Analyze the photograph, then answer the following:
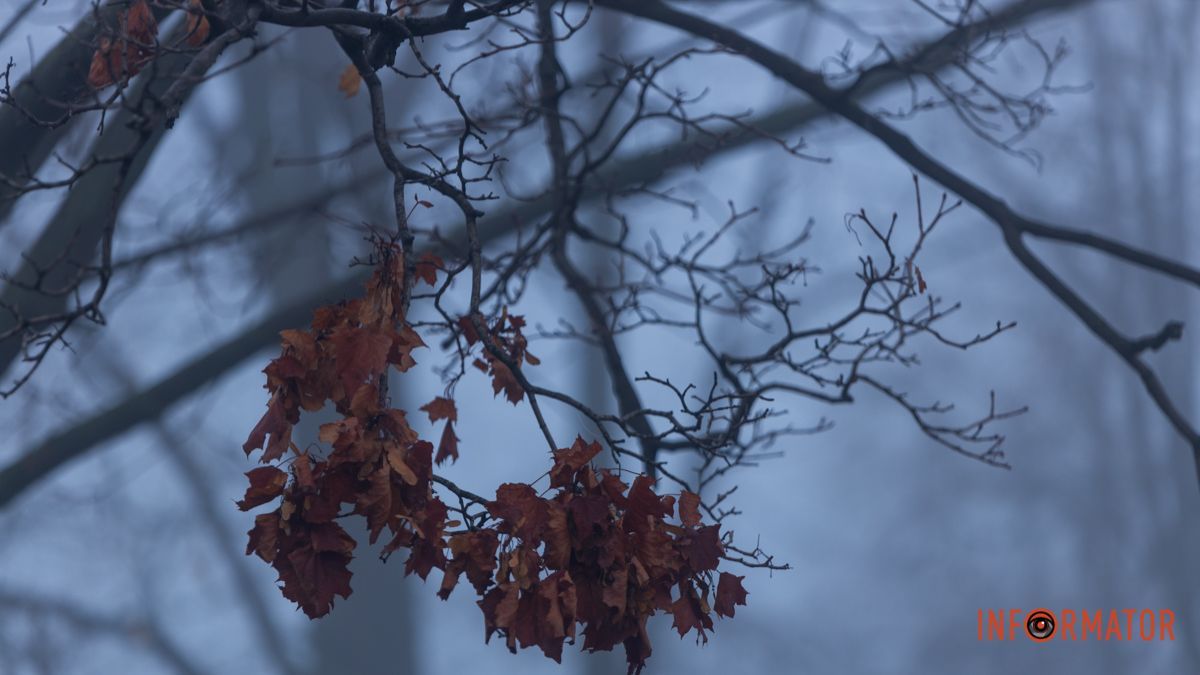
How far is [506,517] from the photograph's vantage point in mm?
959

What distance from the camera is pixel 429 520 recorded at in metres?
0.95

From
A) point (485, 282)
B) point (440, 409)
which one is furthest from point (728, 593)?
point (485, 282)

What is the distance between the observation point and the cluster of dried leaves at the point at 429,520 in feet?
3.02

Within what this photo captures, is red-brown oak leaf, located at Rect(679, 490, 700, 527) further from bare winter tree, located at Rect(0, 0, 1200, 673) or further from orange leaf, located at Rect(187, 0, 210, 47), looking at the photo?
orange leaf, located at Rect(187, 0, 210, 47)

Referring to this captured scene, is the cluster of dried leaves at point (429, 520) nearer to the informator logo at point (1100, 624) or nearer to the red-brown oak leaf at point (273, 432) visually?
the red-brown oak leaf at point (273, 432)

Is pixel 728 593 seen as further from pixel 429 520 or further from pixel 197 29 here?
pixel 197 29

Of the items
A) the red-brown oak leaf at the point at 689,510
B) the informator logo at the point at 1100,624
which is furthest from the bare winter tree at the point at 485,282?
the informator logo at the point at 1100,624

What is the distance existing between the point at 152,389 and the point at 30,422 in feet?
3.14

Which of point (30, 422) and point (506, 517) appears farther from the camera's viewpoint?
point (30, 422)

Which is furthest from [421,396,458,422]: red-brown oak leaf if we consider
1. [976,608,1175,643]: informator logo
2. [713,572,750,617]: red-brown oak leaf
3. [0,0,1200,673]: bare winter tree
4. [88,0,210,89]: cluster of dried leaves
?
[976,608,1175,643]: informator logo

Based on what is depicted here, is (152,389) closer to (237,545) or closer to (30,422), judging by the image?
(30,422)

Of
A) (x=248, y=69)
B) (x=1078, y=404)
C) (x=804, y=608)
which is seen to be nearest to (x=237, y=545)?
(x=248, y=69)

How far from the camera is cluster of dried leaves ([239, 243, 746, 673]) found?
3.02 ft

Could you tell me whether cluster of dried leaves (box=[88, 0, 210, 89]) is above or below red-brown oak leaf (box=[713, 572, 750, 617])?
above
